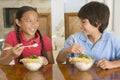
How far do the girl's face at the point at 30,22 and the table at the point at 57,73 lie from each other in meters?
0.33

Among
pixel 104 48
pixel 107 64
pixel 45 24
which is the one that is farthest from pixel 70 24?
pixel 107 64

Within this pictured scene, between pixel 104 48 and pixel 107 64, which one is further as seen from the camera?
pixel 104 48

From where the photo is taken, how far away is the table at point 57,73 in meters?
1.28

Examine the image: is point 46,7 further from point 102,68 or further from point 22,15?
point 102,68

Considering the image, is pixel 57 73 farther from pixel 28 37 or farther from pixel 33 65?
pixel 28 37

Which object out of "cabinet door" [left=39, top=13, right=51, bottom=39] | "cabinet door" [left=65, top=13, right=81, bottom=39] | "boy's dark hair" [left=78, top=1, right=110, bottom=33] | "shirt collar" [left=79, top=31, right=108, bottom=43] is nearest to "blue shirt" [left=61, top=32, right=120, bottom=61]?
"shirt collar" [left=79, top=31, right=108, bottom=43]

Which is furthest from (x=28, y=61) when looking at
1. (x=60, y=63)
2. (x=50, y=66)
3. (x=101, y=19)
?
(x=101, y=19)

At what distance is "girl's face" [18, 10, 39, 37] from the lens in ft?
5.62

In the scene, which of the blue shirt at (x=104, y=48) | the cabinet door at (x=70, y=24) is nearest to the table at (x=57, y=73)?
the blue shirt at (x=104, y=48)

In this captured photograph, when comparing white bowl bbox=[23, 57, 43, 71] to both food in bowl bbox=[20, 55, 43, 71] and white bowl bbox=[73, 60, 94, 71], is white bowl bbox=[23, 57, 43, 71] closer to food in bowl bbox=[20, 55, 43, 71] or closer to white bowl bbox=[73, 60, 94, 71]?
food in bowl bbox=[20, 55, 43, 71]

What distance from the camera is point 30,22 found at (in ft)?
5.63

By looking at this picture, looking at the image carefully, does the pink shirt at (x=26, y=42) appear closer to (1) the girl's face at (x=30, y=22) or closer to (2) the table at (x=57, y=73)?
(1) the girl's face at (x=30, y=22)

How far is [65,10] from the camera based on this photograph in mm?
4328

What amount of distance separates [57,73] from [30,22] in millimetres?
511
